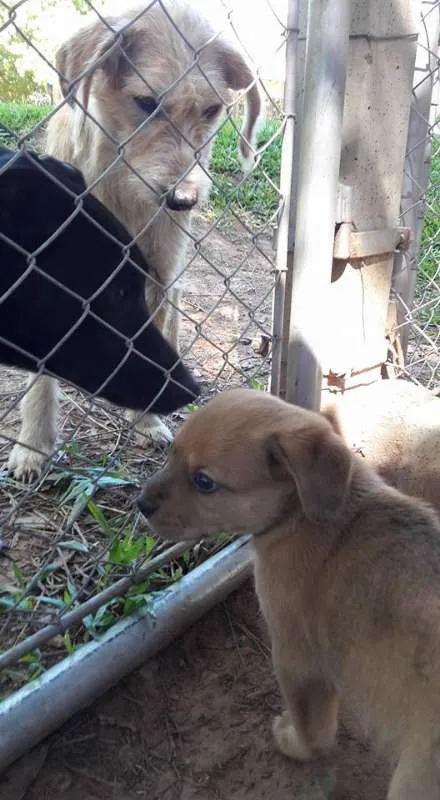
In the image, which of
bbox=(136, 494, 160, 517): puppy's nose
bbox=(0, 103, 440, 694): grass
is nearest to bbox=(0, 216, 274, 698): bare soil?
bbox=(0, 103, 440, 694): grass

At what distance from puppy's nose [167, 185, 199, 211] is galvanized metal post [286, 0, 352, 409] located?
725 millimetres

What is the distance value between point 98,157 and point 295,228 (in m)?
1.13

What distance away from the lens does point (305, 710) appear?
6.28 feet

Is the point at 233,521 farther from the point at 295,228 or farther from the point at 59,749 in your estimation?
the point at 295,228

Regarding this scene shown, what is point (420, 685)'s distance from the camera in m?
1.58

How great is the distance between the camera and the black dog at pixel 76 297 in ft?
6.84

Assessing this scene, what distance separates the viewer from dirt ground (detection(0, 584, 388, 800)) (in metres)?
1.86

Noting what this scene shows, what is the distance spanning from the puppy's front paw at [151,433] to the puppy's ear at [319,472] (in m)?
1.65

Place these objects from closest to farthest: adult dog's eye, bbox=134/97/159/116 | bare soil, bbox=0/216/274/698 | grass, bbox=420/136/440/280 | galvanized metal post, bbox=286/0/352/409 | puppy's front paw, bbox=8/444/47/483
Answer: galvanized metal post, bbox=286/0/352/409
bare soil, bbox=0/216/274/698
puppy's front paw, bbox=8/444/47/483
adult dog's eye, bbox=134/97/159/116
grass, bbox=420/136/440/280

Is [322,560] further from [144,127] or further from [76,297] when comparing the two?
[144,127]

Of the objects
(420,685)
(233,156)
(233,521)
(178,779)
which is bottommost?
(178,779)

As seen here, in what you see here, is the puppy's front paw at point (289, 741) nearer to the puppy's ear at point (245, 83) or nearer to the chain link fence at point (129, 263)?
the chain link fence at point (129, 263)

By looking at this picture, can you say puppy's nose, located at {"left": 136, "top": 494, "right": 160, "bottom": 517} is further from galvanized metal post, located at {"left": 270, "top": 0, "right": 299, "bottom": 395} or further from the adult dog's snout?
galvanized metal post, located at {"left": 270, "top": 0, "right": 299, "bottom": 395}

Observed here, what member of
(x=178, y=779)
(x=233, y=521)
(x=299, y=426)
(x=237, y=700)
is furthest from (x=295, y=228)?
(x=178, y=779)
